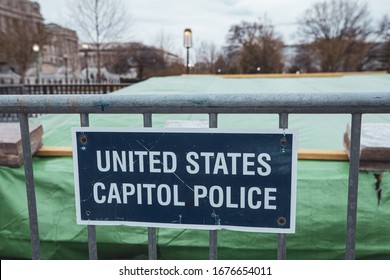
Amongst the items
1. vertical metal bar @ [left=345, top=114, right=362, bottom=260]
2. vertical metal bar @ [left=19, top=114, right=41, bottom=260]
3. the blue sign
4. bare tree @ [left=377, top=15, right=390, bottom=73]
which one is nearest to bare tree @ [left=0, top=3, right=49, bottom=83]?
vertical metal bar @ [left=19, top=114, right=41, bottom=260]

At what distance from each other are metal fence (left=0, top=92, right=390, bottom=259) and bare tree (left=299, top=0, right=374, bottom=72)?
→ 43.7 metres

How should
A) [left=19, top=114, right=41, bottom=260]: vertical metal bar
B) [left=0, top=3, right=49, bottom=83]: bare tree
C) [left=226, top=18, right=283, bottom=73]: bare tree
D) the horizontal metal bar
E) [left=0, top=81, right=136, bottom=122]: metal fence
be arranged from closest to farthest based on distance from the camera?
1. the horizontal metal bar
2. [left=19, top=114, right=41, bottom=260]: vertical metal bar
3. [left=0, top=81, right=136, bottom=122]: metal fence
4. [left=0, top=3, right=49, bottom=83]: bare tree
5. [left=226, top=18, right=283, bottom=73]: bare tree

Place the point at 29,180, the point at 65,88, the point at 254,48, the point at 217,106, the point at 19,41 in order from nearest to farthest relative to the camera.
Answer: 1. the point at 217,106
2. the point at 29,180
3. the point at 65,88
4. the point at 19,41
5. the point at 254,48

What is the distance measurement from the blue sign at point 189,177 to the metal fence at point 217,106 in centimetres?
8

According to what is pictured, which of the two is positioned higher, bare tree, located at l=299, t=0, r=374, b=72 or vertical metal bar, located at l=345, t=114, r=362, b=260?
bare tree, located at l=299, t=0, r=374, b=72

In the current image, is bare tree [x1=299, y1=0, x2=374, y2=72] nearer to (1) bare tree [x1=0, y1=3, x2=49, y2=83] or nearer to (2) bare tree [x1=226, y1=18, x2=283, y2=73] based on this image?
(2) bare tree [x1=226, y1=18, x2=283, y2=73]

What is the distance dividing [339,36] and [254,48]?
1083cm

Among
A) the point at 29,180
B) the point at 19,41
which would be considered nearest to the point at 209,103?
the point at 29,180

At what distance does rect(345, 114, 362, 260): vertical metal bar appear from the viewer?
132 centimetres

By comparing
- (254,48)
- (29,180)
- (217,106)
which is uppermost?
(254,48)

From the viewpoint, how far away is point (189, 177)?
4.50ft

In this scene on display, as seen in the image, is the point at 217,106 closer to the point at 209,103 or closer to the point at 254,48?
the point at 209,103

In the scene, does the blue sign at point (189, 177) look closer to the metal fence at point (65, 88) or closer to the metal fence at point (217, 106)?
the metal fence at point (217, 106)

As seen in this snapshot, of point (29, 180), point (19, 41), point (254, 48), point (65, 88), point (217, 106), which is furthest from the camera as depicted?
point (254, 48)
